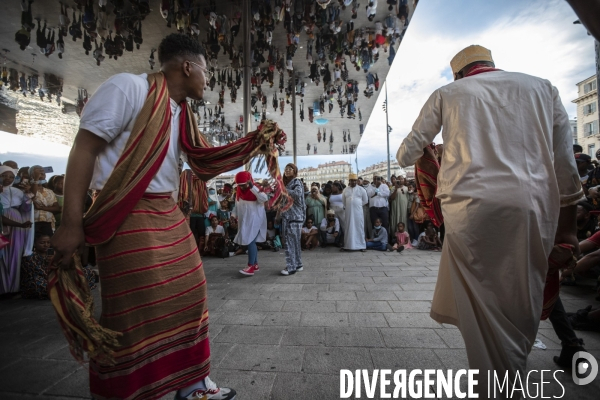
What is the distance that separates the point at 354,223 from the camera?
26.2ft

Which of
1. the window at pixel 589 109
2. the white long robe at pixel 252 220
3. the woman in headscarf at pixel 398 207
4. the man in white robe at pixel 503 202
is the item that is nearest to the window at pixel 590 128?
the window at pixel 589 109

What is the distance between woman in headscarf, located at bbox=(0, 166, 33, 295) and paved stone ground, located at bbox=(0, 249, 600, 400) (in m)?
0.35

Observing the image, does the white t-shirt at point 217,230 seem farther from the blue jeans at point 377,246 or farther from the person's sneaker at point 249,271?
the blue jeans at point 377,246

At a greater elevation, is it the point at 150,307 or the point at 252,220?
the point at 252,220

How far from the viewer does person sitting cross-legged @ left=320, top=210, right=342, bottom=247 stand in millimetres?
8828

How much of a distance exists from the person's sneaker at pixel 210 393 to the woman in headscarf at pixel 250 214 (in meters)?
3.60

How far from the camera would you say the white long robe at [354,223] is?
793 centimetres

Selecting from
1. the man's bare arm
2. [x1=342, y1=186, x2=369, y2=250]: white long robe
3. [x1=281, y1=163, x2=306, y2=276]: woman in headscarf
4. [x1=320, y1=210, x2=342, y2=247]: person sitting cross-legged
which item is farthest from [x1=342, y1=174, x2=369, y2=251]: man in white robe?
the man's bare arm

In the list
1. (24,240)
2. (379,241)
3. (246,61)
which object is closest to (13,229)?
(24,240)

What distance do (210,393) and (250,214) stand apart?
13.7ft

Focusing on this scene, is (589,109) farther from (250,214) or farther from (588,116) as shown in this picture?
(250,214)

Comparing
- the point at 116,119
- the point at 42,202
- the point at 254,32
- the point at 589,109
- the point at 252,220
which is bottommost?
the point at 252,220

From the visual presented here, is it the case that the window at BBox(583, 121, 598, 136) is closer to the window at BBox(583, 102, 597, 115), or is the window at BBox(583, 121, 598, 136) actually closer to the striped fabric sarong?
the window at BBox(583, 102, 597, 115)

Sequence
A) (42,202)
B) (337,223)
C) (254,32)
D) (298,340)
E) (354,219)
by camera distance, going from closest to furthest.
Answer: (298,340) → (42,202) → (354,219) → (254,32) → (337,223)
